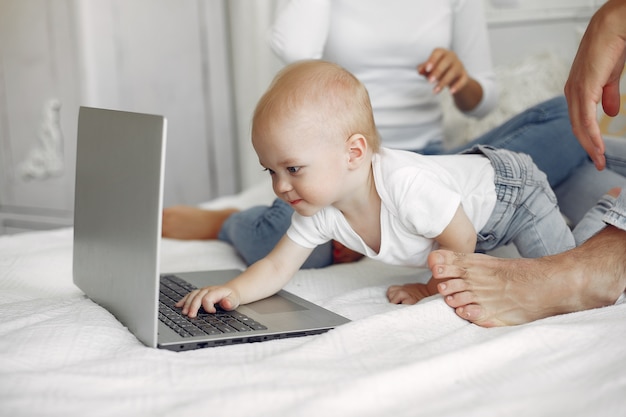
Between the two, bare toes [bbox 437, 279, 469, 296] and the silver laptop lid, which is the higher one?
the silver laptop lid

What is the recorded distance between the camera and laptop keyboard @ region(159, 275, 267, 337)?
107cm

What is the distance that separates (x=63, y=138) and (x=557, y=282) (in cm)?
218

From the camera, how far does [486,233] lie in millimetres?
1402

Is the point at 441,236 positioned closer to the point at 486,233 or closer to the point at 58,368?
the point at 486,233

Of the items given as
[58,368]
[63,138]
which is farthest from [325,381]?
[63,138]

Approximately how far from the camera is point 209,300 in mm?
1182

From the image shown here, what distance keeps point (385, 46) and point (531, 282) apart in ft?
3.08

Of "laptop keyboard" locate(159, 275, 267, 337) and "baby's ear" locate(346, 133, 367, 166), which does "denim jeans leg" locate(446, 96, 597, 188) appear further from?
"laptop keyboard" locate(159, 275, 267, 337)

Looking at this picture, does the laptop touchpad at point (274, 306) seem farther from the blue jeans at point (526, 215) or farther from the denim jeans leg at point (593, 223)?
the denim jeans leg at point (593, 223)

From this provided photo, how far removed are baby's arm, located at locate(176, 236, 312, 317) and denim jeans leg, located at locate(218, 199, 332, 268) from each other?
27 cm

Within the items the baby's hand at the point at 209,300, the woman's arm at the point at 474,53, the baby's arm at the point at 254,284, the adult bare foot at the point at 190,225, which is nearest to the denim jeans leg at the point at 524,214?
the baby's arm at the point at 254,284

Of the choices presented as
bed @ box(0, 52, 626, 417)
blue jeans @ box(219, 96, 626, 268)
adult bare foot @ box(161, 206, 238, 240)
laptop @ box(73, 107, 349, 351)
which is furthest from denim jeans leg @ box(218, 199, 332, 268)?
bed @ box(0, 52, 626, 417)

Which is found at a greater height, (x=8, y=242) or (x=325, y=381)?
(x=325, y=381)

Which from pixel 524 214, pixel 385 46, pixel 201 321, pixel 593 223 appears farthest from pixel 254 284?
pixel 385 46
